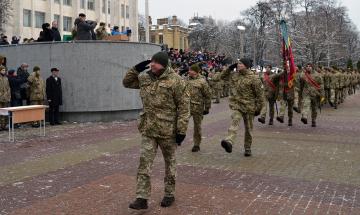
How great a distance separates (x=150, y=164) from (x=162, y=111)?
0.70m

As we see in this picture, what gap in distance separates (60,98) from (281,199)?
1075cm

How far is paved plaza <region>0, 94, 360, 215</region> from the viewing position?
6.33 meters

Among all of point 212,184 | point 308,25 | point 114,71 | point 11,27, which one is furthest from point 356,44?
point 212,184

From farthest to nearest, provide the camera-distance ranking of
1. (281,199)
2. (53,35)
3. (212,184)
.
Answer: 1. (53,35)
2. (212,184)
3. (281,199)

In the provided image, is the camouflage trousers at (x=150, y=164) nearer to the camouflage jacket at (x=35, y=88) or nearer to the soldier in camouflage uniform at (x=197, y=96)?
the soldier in camouflage uniform at (x=197, y=96)

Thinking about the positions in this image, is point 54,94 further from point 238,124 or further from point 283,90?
point 238,124

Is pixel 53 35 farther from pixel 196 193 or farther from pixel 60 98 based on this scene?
pixel 196 193

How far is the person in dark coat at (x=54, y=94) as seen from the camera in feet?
50.8

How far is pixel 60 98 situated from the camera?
1582 centimetres

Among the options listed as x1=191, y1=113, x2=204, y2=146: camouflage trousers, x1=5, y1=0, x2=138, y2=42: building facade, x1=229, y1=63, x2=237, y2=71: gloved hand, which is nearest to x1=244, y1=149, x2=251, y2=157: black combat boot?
x1=191, y1=113, x2=204, y2=146: camouflage trousers

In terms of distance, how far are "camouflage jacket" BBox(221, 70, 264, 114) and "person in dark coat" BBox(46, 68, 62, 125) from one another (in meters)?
7.64

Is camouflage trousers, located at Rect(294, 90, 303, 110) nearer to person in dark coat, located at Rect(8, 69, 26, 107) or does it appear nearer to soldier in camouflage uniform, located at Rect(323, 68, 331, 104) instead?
soldier in camouflage uniform, located at Rect(323, 68, 331, 104)

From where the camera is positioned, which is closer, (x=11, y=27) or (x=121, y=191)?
(x=121, y=191)

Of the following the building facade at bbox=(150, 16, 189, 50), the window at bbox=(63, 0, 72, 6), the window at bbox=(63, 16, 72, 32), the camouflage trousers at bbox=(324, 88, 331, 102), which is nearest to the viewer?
the camouflage trousers at bbox=(324, 88, 331, 102)
